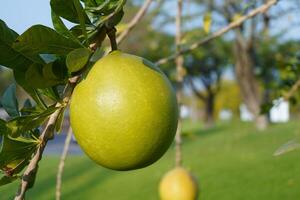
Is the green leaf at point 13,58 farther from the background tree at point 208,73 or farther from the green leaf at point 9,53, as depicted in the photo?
the background tree at point 208,73

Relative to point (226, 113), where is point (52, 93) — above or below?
above

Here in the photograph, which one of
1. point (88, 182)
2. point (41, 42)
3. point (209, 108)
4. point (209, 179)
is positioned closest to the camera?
point (41, 42)

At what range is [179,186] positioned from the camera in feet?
3.48

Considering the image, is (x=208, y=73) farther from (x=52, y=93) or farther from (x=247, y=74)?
(x=52, y=93)

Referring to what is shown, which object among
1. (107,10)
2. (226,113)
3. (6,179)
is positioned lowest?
(226,113)

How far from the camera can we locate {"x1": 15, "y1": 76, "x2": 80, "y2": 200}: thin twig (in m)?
0.38

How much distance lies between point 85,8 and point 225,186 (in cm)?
325

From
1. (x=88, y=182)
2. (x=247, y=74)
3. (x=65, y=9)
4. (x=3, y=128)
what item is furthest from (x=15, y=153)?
(x=247, y=74)

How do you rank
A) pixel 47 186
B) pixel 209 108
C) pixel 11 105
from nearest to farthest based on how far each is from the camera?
pixel 11 105, pixel 47 186, pixel 209 108

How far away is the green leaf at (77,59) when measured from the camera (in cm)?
41

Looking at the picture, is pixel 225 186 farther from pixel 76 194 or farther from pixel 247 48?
pixel 247 48

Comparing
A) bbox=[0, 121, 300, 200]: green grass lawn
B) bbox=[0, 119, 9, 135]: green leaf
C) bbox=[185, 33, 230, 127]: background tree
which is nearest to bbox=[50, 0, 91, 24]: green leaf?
bbox=[0, 119, 9, 135]: green leaf

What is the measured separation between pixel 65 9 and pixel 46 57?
0.06 metres

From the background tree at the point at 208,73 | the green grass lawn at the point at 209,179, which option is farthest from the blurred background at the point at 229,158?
the background tree at the point at 208,73
